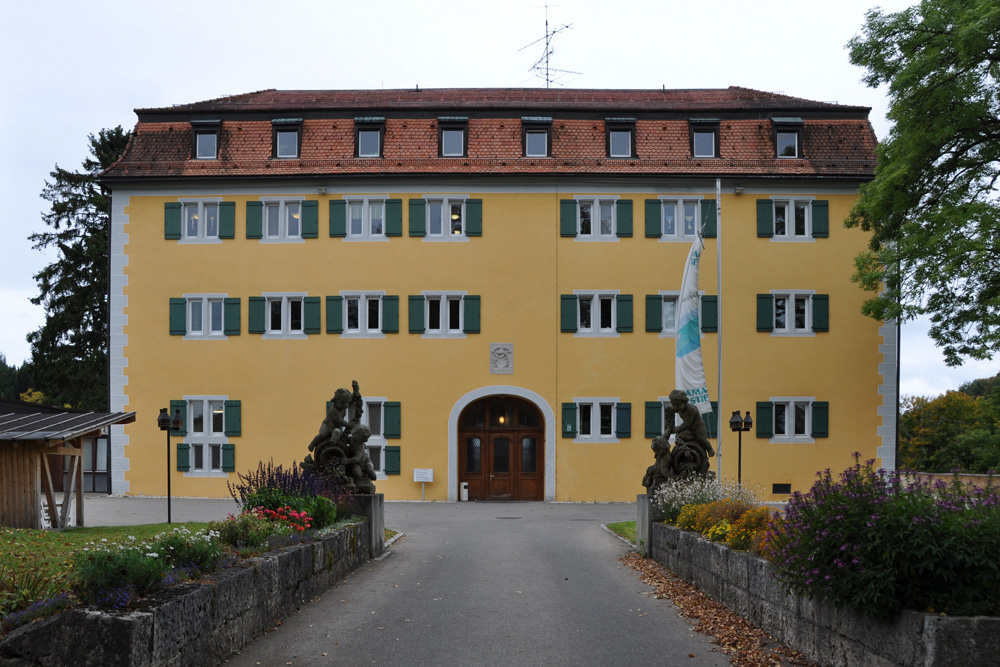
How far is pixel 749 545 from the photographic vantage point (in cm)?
897

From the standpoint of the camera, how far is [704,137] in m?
29.4

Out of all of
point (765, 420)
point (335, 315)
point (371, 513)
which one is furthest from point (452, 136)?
point (371, 513)

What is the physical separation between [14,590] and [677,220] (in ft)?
81.5

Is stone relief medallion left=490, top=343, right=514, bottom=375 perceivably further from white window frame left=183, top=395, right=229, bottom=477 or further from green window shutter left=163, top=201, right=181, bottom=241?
green window shutter left=163, top=201, right=181, bottom=241

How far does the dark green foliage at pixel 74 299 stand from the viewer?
3916 cm

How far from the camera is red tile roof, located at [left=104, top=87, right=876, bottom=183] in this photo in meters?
28.5

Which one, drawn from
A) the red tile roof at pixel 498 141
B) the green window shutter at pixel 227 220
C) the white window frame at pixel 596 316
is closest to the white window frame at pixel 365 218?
the red tile roof at pixel 498 141

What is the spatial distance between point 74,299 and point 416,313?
1933 cm

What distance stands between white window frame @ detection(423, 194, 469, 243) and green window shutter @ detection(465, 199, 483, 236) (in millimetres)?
91

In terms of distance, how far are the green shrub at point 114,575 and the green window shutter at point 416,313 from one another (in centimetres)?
2180

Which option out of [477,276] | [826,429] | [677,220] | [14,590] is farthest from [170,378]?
[14,590]

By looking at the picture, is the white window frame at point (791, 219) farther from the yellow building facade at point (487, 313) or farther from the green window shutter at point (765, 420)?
the green window shutter at point (765, 420)

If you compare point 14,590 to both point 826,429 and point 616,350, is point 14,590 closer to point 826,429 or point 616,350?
point 616,350

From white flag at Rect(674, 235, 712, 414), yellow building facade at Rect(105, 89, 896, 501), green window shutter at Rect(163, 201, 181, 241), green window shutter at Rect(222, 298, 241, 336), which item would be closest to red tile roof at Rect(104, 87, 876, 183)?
yellow building facade at Rect(105, 89, 896, 501)
